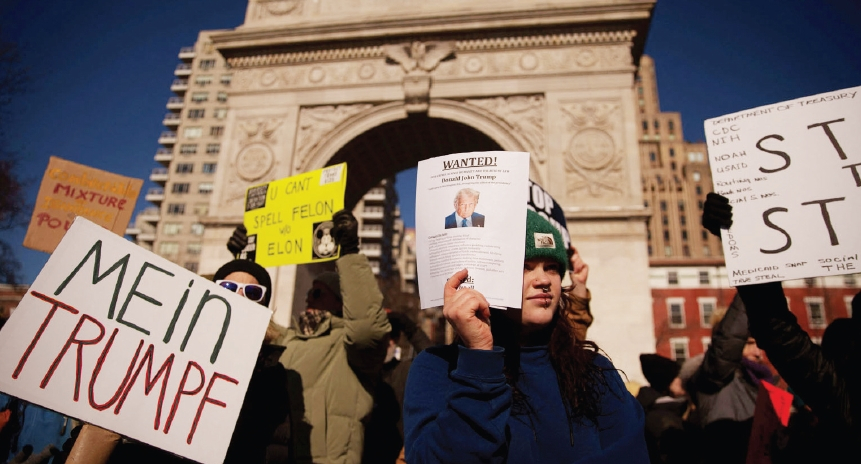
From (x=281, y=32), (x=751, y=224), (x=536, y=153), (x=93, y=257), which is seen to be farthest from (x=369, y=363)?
(x=281, y=32)

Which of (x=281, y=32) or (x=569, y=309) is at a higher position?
(x=281, y=32)

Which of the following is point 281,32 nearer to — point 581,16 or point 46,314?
point 581,16

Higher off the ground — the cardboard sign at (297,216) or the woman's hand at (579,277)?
the cardboard sign at (297,216)

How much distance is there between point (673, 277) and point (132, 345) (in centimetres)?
4062

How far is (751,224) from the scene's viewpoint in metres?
2.11

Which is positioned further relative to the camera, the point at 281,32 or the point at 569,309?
the point at 281,32

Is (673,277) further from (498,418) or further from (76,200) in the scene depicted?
(498,418)

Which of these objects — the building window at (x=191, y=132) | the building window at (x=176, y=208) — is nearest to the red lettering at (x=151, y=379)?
the building window at (x=176, y=208)

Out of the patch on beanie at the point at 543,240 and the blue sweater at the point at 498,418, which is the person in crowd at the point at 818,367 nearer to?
the blue sweater at the point at 498,418

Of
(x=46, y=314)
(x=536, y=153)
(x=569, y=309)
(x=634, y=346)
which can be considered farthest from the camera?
(x=536, y=153)

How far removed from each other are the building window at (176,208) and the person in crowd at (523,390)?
187 ft

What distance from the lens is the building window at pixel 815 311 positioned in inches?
1308

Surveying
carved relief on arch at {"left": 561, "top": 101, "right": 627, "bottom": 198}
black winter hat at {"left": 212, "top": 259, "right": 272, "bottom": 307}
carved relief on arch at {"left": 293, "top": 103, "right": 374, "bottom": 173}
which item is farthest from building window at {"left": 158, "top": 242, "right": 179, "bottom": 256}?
black winter hat at {"left": 212, "top": 259, "right": 272, "bottom": 307}

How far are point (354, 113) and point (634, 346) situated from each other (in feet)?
30.7
